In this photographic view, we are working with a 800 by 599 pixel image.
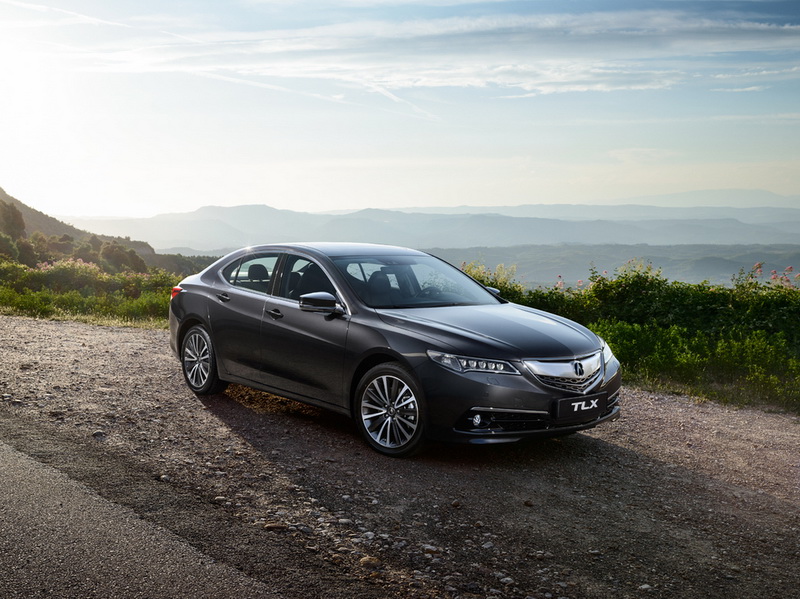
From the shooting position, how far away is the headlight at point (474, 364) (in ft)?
19.3

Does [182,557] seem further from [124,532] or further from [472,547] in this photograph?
[472,547]

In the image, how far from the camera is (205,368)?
27.2ft

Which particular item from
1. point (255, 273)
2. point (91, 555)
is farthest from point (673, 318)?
point (91, 555)

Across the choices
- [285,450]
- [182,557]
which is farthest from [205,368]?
[182,557]

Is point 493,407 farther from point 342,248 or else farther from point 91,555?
A: point 91,555

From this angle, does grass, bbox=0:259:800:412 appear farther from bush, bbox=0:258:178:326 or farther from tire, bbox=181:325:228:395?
tire, bbox=181:325:228:395

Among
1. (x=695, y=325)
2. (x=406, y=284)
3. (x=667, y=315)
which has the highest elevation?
(x=406, y=284)

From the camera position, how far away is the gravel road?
4270mm

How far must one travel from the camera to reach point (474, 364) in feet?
19.4

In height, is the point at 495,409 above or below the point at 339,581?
above

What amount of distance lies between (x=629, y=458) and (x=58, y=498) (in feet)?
14.4

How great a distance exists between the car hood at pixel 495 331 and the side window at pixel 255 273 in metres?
1.61

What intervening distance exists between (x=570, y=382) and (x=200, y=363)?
160 inches

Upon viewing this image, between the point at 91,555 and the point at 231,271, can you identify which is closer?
the point at 91,555
